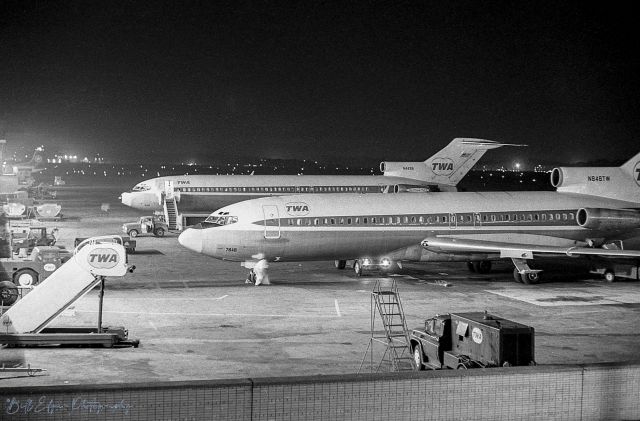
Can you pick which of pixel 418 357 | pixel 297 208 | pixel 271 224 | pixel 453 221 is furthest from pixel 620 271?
pixel 418 357

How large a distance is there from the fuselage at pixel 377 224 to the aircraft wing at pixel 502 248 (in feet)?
2.14

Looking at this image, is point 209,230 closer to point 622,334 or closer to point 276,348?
point 276,348

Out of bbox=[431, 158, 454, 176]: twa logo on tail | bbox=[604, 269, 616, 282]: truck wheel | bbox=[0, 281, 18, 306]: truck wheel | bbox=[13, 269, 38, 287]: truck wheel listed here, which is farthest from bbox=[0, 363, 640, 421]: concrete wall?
bbox=[431, 158, 454, 176]: twa logo on tail

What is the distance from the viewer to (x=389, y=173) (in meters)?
51.9

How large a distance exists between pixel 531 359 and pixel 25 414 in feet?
30.2

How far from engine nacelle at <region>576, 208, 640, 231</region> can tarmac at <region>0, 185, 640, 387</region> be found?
2226mm

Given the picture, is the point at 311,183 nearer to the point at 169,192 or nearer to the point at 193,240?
the point at 169,192

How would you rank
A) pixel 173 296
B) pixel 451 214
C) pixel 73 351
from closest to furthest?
pixel 73 351 < pixel 173 296 < pixel 451 214

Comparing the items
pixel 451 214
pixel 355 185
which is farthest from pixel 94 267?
pixel 355 185

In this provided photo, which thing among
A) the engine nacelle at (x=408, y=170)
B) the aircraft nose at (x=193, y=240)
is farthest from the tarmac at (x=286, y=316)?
the engine nacelle at (x=408, y=170)

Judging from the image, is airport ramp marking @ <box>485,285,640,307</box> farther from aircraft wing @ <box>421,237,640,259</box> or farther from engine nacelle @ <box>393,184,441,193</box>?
engine nacelle @ <box>393,184,441,193</box>

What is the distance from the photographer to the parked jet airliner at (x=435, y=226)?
29.0 metres

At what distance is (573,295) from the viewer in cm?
2738

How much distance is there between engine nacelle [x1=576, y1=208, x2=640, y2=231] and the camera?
31375 mm
